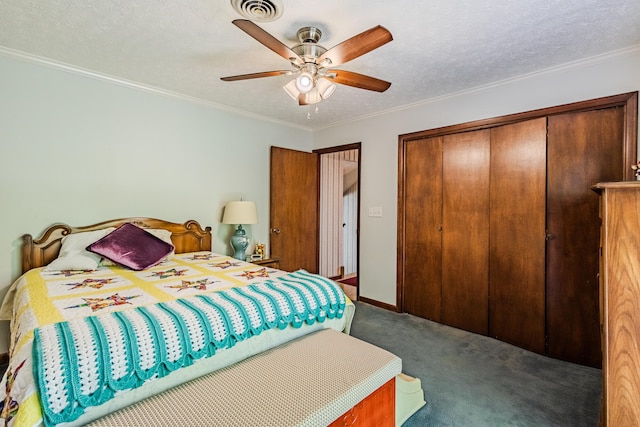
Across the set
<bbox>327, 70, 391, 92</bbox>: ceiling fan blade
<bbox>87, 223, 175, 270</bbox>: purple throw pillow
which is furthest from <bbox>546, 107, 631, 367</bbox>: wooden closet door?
<bbox>87, 223, 175, 270</bbox>: purple throw pillow

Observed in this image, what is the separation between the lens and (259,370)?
1.45 metres

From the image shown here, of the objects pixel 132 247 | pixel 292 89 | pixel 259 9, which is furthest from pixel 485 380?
pixel 132 247

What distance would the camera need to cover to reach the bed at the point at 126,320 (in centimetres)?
107

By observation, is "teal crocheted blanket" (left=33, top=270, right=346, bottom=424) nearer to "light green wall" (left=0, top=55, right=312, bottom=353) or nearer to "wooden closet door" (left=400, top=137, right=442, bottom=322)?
"light green wall" (left=0, top=55, right=312, bottom=353)

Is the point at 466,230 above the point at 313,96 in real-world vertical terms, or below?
below

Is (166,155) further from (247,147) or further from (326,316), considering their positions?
(326,316)

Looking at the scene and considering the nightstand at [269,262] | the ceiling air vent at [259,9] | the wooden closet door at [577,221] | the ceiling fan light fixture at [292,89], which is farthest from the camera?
the nightstand at [269,262]

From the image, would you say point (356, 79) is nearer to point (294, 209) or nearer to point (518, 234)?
point (518, 234)

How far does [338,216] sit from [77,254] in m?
A: 3.68

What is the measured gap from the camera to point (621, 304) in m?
1.47

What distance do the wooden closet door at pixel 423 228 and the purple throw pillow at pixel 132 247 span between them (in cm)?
255

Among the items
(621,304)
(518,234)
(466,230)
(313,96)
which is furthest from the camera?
(466,230)

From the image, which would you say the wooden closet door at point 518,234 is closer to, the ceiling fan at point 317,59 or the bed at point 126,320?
the ceiling fan at point 317,59

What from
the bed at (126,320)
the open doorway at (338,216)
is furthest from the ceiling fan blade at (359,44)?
the open doorway at (338,216)
